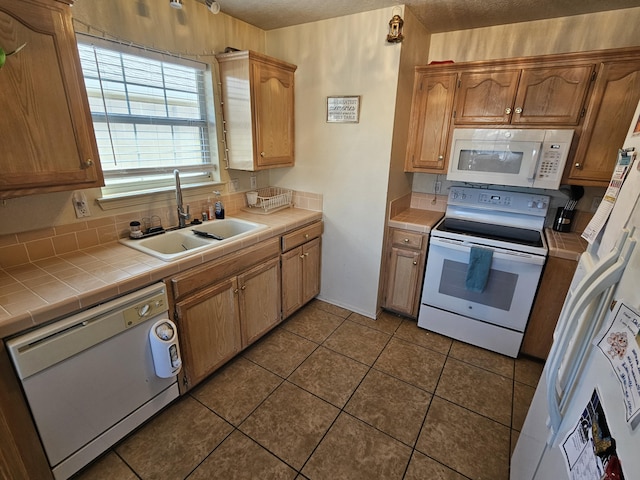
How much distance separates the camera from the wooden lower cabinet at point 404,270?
8.39 ft

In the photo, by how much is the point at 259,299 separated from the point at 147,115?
1442 mm

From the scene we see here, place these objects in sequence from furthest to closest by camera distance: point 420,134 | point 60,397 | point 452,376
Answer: point 420,134
point 452,376
point 60,397

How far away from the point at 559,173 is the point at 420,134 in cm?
101

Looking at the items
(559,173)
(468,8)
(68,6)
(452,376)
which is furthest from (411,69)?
(452,376)

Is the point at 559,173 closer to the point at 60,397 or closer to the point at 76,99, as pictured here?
the point at 76,99

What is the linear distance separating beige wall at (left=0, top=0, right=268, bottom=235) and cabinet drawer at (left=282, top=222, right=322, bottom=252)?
0.73 metres

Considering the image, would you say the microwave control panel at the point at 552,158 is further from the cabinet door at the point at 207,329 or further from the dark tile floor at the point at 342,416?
the cabinet door at the point at 207,329

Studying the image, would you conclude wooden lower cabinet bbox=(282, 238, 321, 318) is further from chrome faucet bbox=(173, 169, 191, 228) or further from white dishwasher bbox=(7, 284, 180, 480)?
white dishwasher bbox=(7, 284, 180, 480)

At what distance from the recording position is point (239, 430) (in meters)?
1.75

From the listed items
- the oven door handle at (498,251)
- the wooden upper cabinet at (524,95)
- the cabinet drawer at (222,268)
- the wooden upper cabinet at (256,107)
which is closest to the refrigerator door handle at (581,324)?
the oven door handle at (498,251)

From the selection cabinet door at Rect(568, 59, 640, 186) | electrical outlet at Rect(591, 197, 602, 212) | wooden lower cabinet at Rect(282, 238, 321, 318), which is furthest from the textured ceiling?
wooden lower cabinet at Rect(282, 238, 321, 318)

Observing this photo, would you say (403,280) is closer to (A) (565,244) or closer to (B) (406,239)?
(B) (406,239)

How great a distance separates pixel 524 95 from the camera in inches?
85.7

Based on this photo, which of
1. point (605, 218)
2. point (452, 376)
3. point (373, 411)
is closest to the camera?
point (605, 218)
